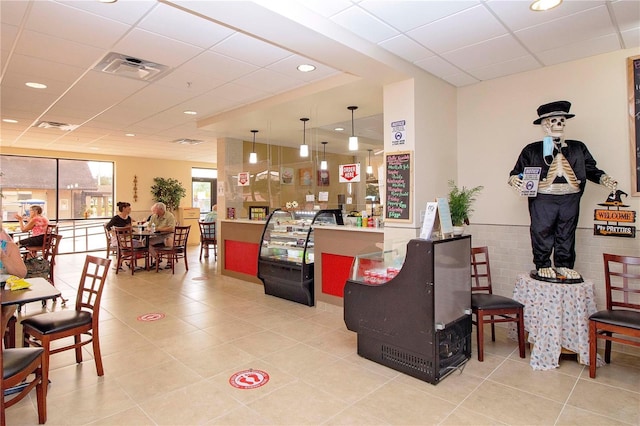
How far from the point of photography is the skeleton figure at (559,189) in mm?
3295

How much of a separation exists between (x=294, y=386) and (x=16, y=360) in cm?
183

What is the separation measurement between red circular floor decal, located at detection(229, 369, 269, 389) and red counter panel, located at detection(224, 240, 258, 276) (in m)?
3.18

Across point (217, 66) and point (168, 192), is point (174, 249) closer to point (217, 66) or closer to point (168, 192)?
point (217, 66)

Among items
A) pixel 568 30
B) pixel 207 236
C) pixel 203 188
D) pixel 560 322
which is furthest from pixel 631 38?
pixel 203 188

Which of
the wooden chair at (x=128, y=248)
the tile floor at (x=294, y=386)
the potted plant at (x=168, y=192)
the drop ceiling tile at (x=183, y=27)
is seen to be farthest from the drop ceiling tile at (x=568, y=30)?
the potted plant at (x=168, y=192)

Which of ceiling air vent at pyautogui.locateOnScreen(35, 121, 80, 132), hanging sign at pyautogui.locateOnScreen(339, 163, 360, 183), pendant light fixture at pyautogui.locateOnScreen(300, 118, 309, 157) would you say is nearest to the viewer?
hanging sign at pyautogui.locateOnScreen(339, 163, 360, 183)

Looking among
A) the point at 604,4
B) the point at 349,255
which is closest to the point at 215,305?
the point at 349,255

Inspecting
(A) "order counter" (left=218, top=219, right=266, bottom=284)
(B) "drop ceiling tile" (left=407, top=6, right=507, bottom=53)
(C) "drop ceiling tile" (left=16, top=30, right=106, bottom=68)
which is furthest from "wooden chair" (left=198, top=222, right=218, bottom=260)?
(B) "drop ceiling tile" (left=407, top=6, right=507, bottom=53)

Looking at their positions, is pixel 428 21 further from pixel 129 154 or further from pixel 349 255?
pixel 129 154

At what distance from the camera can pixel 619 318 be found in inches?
113

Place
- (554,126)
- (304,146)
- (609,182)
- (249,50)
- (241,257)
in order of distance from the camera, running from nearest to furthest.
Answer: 1. (609,182)
2. (554,126)
3. (249,50)
4. (304,146)
5. (241,257)

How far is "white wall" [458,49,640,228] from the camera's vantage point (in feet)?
11.6

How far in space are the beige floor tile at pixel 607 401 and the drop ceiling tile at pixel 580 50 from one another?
116 inches

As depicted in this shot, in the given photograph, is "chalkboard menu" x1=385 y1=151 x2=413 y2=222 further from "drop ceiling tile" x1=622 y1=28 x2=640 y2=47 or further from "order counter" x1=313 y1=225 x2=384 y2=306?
"drop ceiling tile" x1=622 y1=28 x2=640 y2=47
